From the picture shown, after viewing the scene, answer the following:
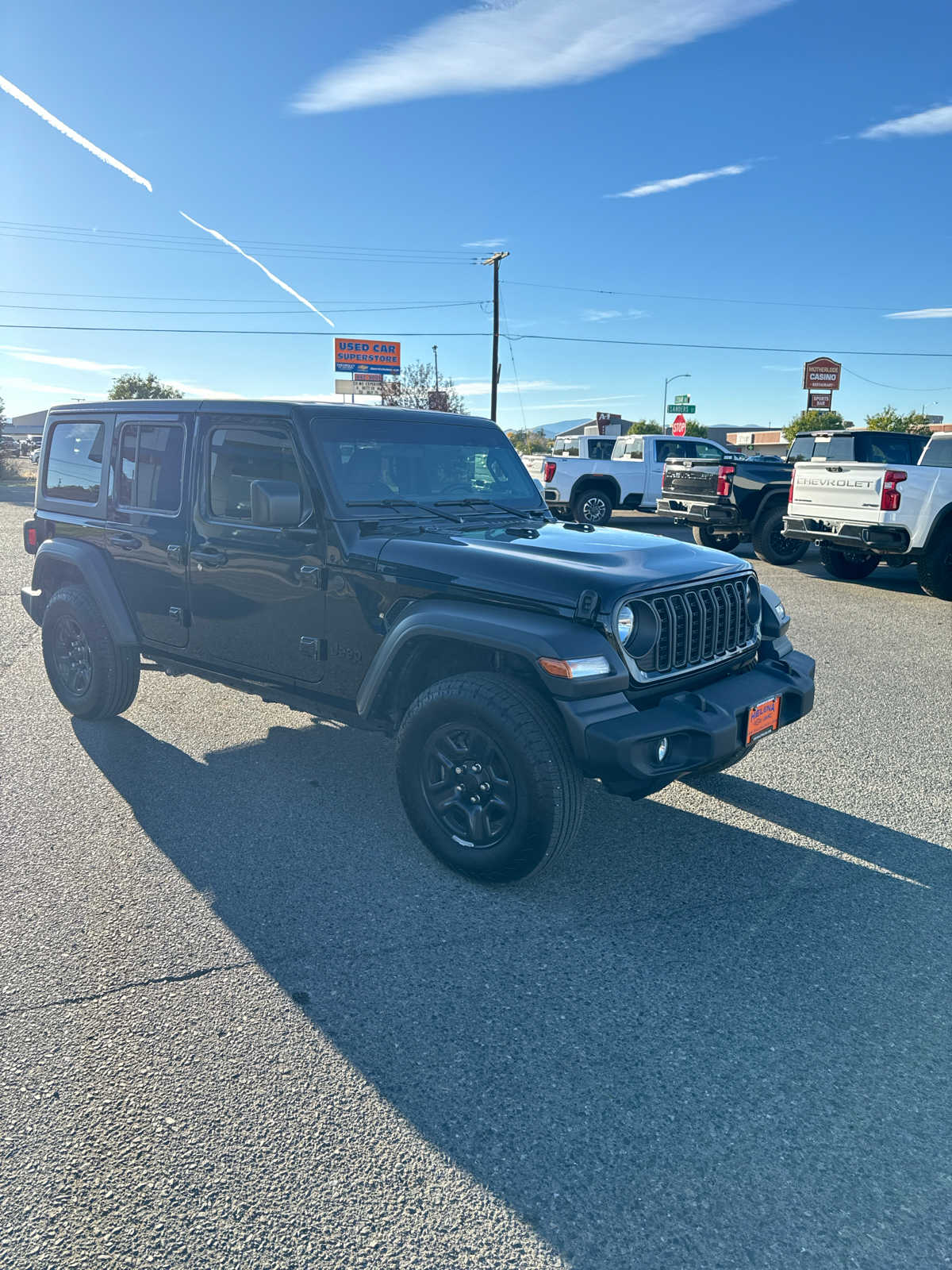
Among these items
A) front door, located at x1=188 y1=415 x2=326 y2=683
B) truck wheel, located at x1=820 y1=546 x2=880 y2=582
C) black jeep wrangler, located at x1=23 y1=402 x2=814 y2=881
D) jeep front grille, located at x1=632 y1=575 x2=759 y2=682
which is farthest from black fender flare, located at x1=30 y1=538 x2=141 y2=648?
truck wheel, located at x1=820 y1=546 x2=880 y2=582

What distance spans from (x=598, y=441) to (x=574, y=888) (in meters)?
16.8

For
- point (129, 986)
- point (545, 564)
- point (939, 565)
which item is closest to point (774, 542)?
point (939, 565)

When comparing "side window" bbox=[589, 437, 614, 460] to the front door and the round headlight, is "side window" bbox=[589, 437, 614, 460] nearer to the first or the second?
the front door

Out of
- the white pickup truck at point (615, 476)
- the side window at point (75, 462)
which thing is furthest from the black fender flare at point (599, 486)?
the side window at point (75, 462)

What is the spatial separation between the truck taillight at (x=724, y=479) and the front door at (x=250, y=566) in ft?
32.4

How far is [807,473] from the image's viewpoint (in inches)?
444

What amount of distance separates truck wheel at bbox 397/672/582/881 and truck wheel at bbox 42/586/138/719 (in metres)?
2.35

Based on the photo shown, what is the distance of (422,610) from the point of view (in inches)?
145

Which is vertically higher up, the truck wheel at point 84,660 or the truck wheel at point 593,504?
the truck wheel at point 593,504

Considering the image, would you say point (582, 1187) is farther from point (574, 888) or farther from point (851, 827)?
point (851, 827)

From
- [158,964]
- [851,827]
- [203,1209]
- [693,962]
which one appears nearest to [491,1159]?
[203,1209]

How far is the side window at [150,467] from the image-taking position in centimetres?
484

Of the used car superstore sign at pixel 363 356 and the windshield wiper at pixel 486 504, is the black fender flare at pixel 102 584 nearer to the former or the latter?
the windshield wiper at pixel 486 504

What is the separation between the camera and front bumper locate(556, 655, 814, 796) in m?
3.18
